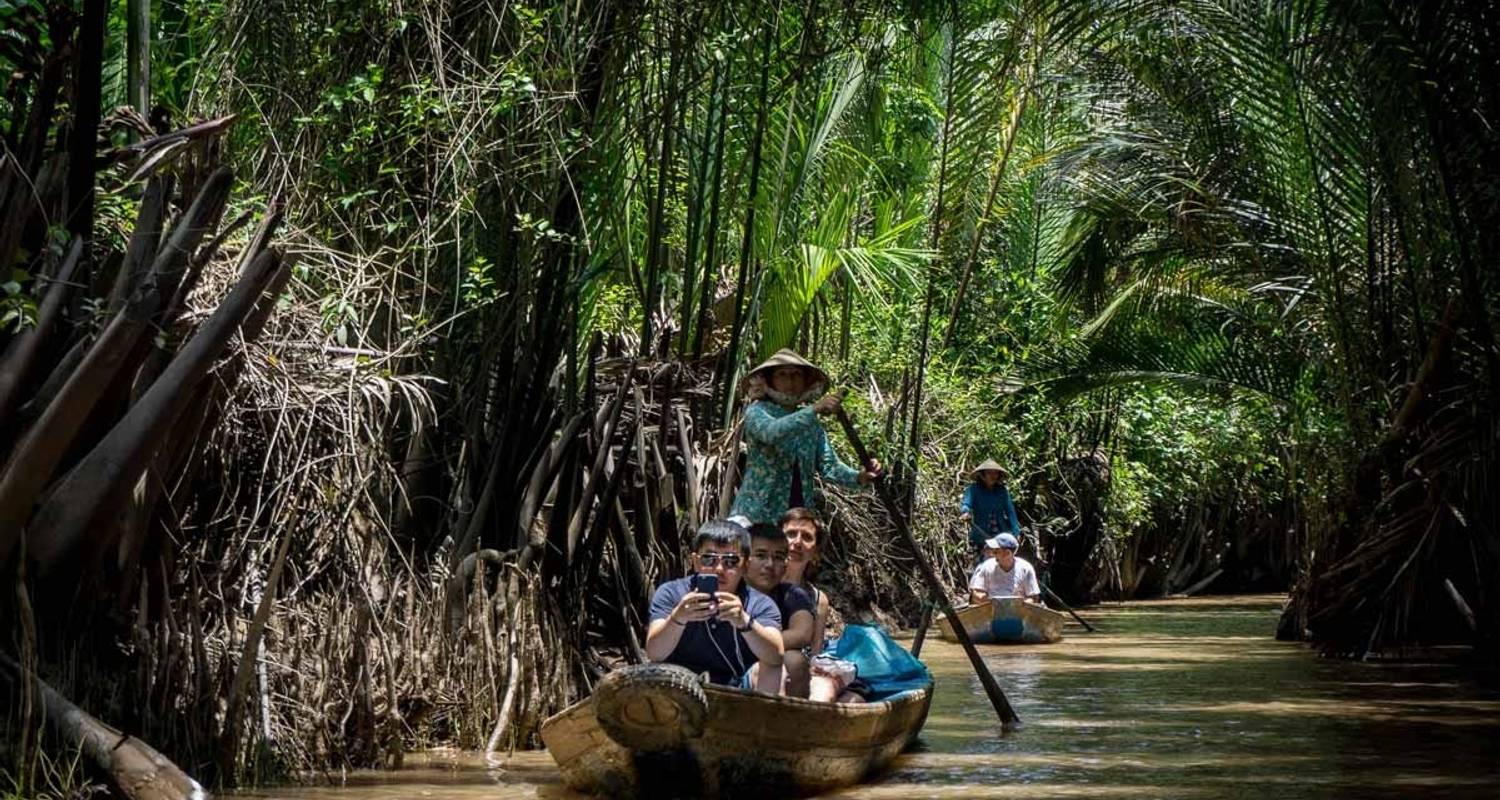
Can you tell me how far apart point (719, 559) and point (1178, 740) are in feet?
10.9

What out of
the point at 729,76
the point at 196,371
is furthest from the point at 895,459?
the point at 196,371

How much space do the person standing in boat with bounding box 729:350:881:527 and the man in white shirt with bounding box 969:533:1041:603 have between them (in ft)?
24.8

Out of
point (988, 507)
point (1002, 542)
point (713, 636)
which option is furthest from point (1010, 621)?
point (713, 636)

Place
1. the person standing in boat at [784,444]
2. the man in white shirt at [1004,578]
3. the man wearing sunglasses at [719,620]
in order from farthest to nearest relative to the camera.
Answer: the man in white shirt at [1004,578], the person standing in boat at [784,444], the man wearing sunglasses at [719,620]

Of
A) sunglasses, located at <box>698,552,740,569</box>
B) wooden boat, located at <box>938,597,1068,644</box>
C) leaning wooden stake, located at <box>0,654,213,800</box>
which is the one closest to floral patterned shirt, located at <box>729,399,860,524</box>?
sunglasses, located at <box>698,552,740,569</box>

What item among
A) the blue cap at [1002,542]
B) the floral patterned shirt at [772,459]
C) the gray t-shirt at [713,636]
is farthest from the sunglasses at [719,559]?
the blue cap at [1002,542]

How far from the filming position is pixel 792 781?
766 cm

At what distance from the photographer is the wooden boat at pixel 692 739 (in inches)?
269

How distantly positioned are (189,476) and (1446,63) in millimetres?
7225

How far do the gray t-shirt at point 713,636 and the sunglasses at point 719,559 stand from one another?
221mm

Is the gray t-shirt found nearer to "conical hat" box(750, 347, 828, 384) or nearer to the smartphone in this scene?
the smartphone

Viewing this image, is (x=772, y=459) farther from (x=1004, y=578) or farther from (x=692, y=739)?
(x=1004, y=578)

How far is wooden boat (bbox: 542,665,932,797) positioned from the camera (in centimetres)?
684

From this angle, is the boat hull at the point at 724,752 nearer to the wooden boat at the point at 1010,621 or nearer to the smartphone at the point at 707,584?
the smartphone at the point at 707,584
